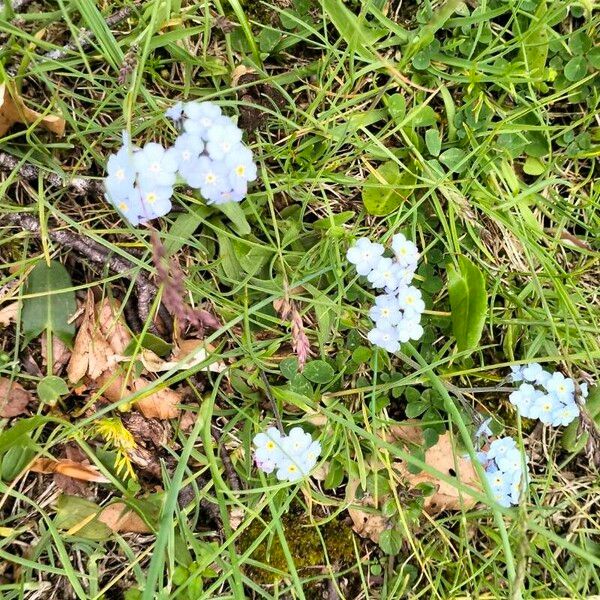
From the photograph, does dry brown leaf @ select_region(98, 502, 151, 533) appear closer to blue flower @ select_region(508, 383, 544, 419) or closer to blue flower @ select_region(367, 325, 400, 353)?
blue flower @ select_region(367, 325, 400, 353)

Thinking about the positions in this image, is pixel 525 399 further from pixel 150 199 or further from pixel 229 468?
pixel 150 199

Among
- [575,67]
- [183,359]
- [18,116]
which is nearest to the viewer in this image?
[18,116]

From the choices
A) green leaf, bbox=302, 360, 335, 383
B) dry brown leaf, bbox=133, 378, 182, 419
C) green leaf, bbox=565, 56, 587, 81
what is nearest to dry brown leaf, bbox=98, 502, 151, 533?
dry brown leaf, bbox=133, 378, 182, 419

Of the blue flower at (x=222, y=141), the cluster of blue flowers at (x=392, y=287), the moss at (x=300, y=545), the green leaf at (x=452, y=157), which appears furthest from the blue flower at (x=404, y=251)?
the moss at (x=300, y=545)

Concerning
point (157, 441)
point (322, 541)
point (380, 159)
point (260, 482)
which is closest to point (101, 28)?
point (380, 159)

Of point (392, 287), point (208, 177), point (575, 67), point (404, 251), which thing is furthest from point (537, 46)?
point (208, 177)

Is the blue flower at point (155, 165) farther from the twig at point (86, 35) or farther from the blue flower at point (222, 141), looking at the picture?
the twig at point (86, 35)

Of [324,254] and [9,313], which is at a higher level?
[324,254]

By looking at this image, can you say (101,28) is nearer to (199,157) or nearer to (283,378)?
(199,157)
